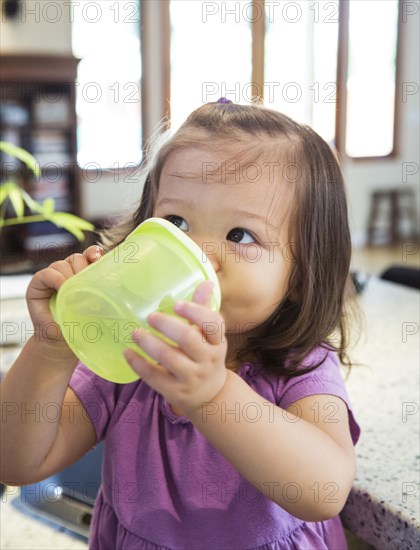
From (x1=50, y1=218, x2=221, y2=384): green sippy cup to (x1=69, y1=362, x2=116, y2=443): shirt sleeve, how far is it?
239 millimetres

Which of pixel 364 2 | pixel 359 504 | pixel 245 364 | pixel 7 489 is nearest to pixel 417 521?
pixel 359 504

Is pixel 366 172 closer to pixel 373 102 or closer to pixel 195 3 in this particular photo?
pixel 373 102

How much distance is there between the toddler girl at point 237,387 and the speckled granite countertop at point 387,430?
0.05 metres

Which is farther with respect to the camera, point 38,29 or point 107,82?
point 107,82

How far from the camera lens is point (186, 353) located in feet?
1.85

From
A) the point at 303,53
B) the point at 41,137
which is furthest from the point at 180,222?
the point at 303,53

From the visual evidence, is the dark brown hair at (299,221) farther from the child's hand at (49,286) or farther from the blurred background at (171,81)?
the blurred background at (171,81)

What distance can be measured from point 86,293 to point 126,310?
4cm

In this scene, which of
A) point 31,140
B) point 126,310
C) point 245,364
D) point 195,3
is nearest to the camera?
point 126,310

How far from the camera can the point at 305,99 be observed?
22.2 ft

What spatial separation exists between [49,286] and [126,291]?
0.55 feet

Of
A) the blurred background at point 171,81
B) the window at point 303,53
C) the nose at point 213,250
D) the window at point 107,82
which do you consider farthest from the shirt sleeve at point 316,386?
the window at point 303,53

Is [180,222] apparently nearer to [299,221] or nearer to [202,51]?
[299,221]

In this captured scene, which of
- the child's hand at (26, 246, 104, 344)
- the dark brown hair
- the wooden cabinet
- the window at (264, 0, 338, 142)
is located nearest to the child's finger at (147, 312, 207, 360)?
the child's hand at (26, 246, 104, 344)
